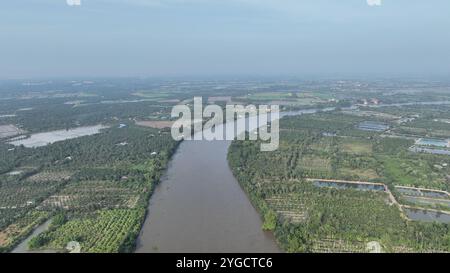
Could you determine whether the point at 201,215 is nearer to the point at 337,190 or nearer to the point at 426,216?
the point at 337,190

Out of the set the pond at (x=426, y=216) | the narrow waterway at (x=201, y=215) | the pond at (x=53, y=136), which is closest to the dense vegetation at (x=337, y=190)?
the pond at (x=426, y=216)

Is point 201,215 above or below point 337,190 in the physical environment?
below

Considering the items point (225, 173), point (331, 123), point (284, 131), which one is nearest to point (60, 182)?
point (225, 173)

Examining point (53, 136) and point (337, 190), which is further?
point (53, 136)

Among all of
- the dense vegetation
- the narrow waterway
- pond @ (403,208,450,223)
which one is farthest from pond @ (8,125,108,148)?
pond @ (403,208,450,223)

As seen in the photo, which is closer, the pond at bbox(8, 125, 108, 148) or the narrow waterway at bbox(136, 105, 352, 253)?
the narrow waterway at bbox(136, 105, 352, 253)

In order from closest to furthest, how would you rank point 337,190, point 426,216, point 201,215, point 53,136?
point 201,215
point 426,216
point 337,190
point 53,136

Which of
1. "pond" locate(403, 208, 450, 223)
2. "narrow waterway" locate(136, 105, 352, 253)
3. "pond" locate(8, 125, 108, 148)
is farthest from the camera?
"pond" locate(8, 125, 108, 148)

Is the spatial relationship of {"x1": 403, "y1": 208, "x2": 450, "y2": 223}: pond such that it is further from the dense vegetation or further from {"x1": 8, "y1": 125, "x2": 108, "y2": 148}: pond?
{"x1": 8, "y1": 125, "x2": 108, "y2": 148}: pond

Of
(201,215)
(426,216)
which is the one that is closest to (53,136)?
(201,215)

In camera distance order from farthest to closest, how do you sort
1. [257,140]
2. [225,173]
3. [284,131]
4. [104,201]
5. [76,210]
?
1. [284,131]
2. [257,140]
3. [225,173]
4. [104,201]
5. [76,210]
